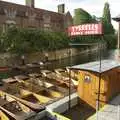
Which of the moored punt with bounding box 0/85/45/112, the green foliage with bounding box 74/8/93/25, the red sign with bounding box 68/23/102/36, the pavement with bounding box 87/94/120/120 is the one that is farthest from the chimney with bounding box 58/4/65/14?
the pavement with bounding box 87/94/120/120

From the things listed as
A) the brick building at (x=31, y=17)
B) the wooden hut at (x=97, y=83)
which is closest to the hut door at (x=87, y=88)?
the wooden hut at (x=97, y=83)

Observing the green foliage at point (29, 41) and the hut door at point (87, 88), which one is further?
the green foliage at point (29, 41)

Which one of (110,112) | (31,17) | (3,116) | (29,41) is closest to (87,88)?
(110,112)

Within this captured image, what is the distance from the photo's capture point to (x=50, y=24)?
55875 mm

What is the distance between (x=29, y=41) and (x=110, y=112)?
30337mm

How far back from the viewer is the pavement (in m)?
12.7

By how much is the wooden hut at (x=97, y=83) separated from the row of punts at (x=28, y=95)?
3.72ft

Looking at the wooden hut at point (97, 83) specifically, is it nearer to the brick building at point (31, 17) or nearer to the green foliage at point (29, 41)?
the green foliage at point (29, 41)

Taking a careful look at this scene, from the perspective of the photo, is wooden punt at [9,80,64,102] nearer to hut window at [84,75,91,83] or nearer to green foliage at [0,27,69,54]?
hut window at [84,75,91,83]

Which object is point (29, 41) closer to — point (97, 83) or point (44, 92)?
point (44, 92)

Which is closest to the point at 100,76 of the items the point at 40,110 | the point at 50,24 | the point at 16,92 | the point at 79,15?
the point at 40,110

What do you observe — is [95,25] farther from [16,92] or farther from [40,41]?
[40,41]

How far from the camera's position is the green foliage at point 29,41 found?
38075 mm

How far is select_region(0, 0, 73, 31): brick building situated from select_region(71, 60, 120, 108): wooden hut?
29846 millimetres
